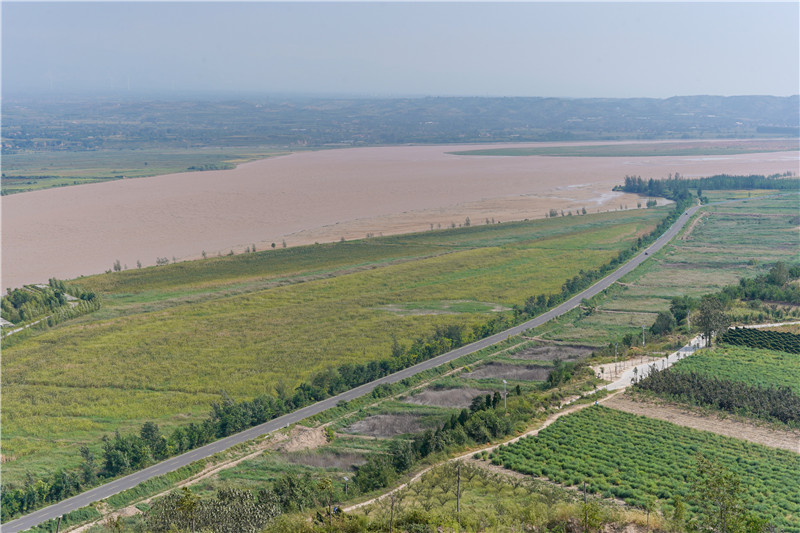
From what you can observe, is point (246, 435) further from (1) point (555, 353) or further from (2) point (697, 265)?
(2) point (697, 265)

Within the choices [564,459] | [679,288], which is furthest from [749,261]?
[564,459]

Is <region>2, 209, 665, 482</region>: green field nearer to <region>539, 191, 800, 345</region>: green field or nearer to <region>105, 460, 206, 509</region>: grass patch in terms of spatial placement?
<region>105, 460, 206, 509</region>: grass patch

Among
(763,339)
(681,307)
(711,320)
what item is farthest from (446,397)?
(681,307)

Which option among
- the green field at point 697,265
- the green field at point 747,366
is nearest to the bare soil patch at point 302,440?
the green field at point 747,366

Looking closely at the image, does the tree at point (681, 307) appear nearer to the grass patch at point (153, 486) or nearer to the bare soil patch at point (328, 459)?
the bare soil patch at point (328, 459)

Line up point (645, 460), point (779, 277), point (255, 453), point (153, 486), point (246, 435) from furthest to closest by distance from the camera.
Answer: point (779, 277), point (246, 435), point (255, 453), point (153, 486), point (645, 460)
